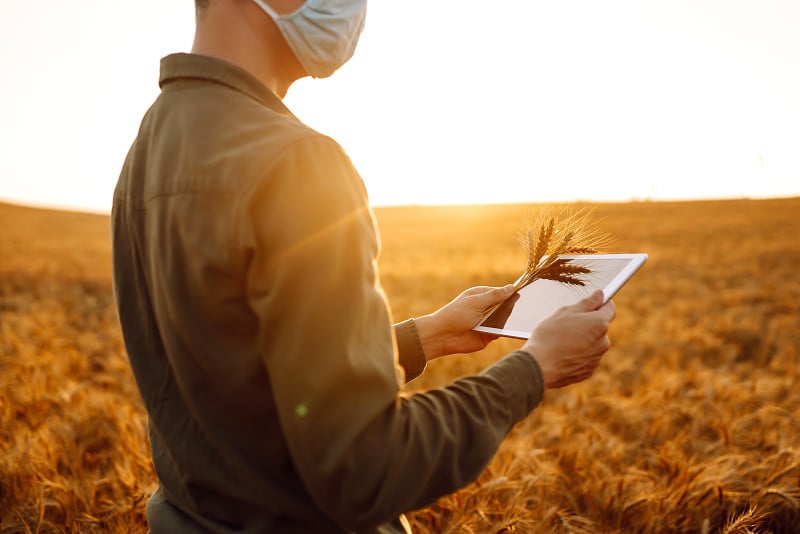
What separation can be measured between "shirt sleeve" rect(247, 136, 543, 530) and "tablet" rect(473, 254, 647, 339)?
1.91ft

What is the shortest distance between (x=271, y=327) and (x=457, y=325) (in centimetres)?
103

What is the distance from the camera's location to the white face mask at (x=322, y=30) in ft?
4.42

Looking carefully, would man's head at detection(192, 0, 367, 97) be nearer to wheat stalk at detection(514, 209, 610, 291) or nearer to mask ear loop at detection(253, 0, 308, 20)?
mask ear loop at detection(253, 0, 308, 20)

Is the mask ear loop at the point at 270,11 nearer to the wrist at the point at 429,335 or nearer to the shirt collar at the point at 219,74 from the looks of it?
the shirt collar at the point at 219,74

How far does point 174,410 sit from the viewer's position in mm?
1311

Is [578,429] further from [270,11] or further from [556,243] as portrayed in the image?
[270,11]

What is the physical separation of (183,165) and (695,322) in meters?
11.9

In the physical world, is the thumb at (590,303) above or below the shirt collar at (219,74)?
below

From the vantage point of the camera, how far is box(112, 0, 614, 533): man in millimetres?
1034

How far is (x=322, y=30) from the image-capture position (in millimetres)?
1411

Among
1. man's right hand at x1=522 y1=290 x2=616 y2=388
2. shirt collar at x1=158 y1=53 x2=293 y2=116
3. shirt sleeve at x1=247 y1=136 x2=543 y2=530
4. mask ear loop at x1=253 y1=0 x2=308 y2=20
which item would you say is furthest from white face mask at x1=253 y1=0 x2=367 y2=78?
man's right hand at x1=522 y1=290 x2=616 y2=388

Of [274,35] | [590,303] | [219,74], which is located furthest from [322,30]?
[590,303]

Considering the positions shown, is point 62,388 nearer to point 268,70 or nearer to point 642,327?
point 268,70

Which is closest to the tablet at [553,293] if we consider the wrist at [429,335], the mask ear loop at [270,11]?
the wrist at [429,335]
